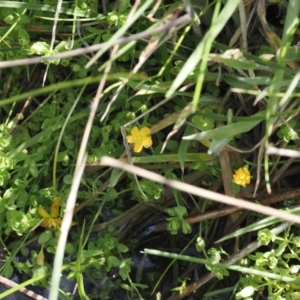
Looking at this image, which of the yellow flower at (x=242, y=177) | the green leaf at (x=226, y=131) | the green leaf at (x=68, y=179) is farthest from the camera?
the green leaf at (x=68, y=179)

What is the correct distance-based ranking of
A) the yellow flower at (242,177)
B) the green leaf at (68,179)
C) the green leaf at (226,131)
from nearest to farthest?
the green leaf at (226,131), the yellow flower at (242,177), the green leaf at (68,179)

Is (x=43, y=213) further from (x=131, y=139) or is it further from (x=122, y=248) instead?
(x=131, y=139)

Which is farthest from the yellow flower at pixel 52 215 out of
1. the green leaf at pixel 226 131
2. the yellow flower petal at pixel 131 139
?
the green leaf at pixel 226 131

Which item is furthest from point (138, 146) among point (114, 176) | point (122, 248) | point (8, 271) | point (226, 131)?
point (8, 271)

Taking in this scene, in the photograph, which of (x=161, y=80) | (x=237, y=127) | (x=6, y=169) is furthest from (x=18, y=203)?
(x=237, y=127)

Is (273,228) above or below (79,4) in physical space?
below

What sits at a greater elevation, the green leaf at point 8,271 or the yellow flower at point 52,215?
the yellow flower at point 52,215

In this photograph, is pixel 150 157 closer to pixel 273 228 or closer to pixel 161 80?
pixel 161 80

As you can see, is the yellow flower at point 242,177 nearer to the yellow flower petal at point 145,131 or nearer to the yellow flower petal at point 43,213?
the yellow flower petal at point 145,131
